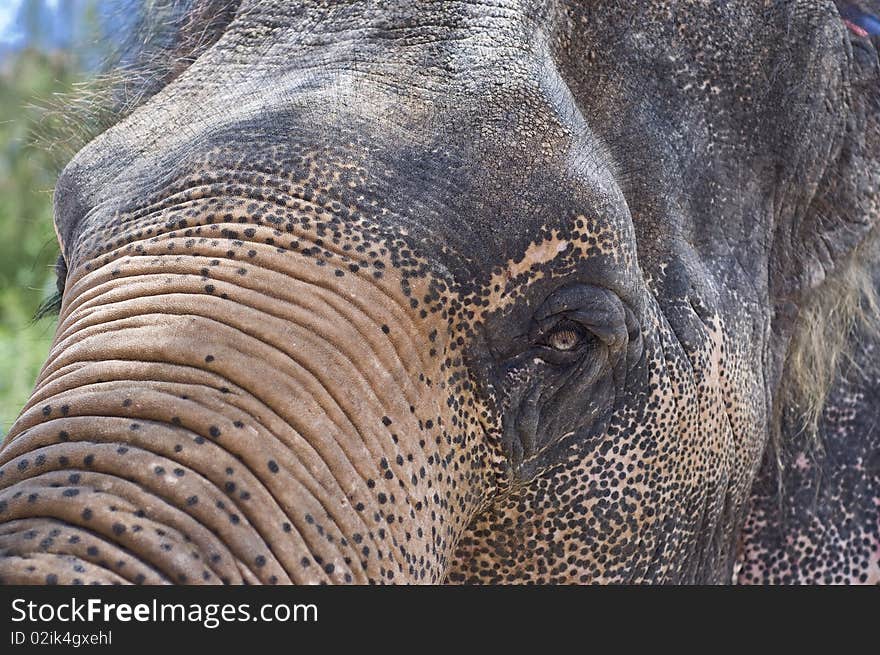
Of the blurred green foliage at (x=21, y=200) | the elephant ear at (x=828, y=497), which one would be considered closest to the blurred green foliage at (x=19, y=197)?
the blurred green foliage at (x=21, y=200)

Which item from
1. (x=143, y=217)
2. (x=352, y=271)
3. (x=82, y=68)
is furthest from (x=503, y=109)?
(x=82, y=68)

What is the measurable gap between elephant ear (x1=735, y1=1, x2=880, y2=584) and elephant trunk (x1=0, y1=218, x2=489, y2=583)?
3.66 feet

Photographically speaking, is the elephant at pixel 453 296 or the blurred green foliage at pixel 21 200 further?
the blurred green foliage at pixel 21 200

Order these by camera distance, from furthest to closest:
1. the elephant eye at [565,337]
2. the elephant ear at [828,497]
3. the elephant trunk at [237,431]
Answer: the elephant ear at [828,497] < the elephant eye at [565,337] < the elephant trunk at [237,431]

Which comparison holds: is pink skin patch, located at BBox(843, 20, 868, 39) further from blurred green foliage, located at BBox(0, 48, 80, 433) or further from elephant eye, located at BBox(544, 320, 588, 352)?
blurred green foliage, located at BBox(0, 48, 80, 433)

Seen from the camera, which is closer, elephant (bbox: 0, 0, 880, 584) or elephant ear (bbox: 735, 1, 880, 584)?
elephant (bbox: 0, 0, 880, 584)

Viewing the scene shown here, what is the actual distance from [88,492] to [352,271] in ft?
1.81

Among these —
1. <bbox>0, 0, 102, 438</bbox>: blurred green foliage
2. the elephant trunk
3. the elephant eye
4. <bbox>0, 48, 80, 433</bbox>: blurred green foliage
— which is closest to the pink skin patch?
the elephant eye

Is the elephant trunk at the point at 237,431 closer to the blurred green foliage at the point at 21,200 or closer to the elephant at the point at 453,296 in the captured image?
the elephant at the point at 453,296

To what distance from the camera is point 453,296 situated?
81.7 inches

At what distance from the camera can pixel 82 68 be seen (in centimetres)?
368

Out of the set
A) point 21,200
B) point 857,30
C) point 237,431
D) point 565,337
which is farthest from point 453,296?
point 21,200

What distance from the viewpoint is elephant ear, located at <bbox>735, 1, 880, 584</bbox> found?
283 centimetres

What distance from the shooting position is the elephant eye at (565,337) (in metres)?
2.21
